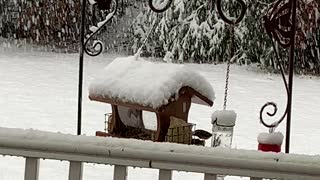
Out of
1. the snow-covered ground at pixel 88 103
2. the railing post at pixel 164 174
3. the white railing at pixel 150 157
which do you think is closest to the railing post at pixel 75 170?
the white railing at pixel 150 157

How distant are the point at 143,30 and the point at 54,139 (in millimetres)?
6581

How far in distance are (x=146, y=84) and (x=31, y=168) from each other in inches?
33.7

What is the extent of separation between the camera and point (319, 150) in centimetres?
427

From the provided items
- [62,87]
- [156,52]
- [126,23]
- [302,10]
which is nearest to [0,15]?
[126,23]

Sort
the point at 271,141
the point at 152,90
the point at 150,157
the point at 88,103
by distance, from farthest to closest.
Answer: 1. the point at 88,103
2. the point at 152,90
3. the point at 271,141
4. the point at 150,157

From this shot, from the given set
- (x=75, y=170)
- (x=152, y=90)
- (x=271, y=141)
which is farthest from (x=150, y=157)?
(x=152, y=90)

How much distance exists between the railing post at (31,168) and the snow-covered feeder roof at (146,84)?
81 centimetres

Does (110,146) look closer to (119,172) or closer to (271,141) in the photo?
(119,172)

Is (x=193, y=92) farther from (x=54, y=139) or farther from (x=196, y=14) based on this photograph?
(x=196, y=14)

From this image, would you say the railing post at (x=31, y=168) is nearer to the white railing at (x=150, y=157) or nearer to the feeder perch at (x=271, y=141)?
the white railing at (x=150, y=157)

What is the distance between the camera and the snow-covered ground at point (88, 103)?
11.6 feet

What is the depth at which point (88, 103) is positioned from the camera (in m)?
5.50

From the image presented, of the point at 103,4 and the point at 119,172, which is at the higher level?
the point at 103,4

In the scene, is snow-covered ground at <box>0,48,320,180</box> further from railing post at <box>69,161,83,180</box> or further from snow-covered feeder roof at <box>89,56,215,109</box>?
railing post at <box>69,161,83,180</box>
